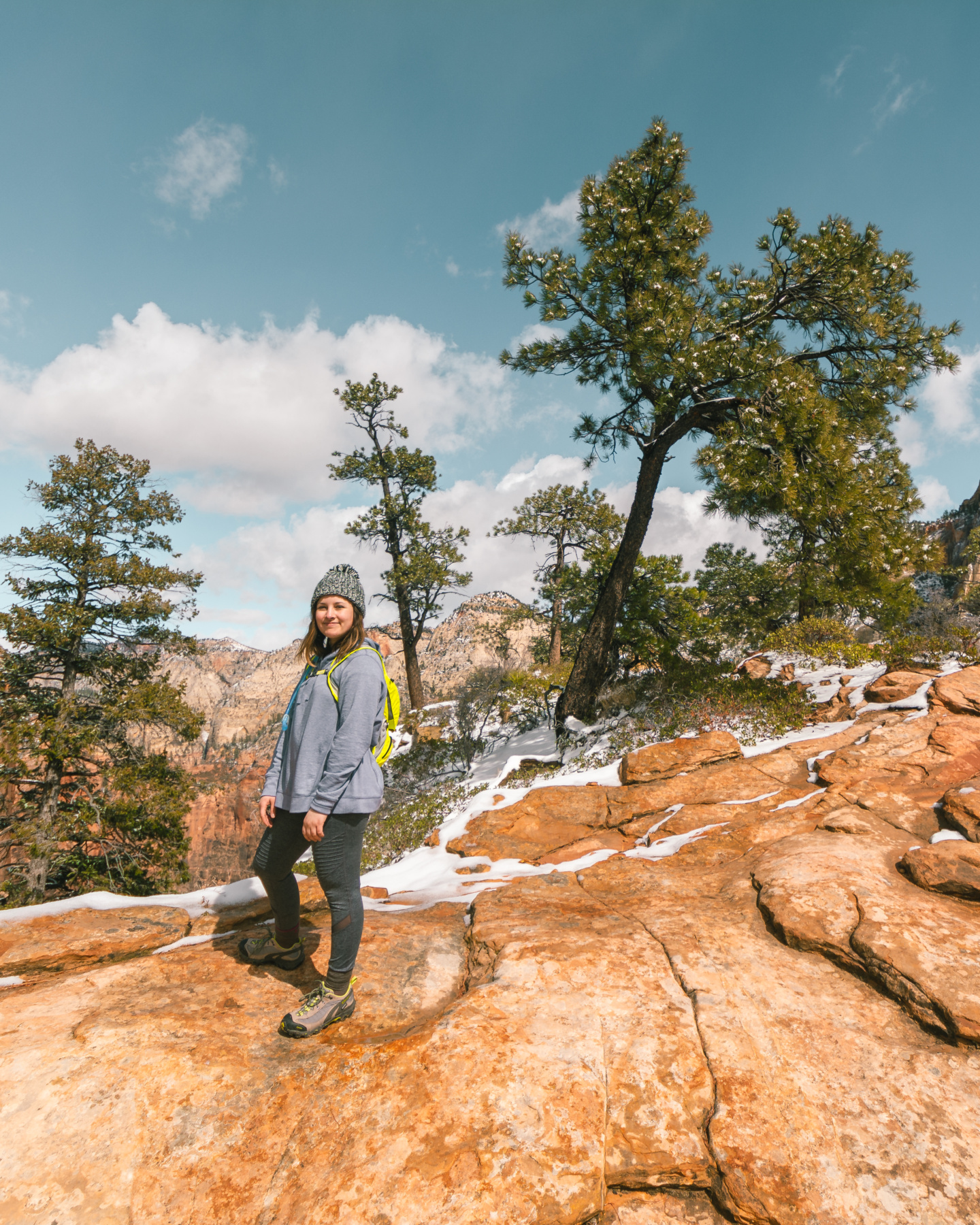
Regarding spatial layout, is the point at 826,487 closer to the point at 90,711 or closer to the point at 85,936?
the point at 85,936

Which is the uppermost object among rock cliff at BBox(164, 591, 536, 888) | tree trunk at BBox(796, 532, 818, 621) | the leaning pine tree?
the leaning pine tree

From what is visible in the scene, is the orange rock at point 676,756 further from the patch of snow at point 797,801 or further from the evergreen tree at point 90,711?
the evergreen tree at point 90,711

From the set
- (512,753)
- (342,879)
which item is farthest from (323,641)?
(512,753)

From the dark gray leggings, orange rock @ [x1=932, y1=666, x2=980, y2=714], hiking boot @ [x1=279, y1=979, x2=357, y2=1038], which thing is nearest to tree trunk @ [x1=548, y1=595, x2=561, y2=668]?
orange rock @ [x1=932, y1=666, x2=980, y2=714]

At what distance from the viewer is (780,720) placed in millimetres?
8031

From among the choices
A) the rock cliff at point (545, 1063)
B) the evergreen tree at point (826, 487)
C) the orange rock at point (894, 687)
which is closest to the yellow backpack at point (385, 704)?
the rock cliff at point (545, 1063)

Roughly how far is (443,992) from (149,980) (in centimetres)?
170

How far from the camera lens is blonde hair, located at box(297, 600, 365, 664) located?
3223 millimetres

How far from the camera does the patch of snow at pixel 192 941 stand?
12.6ft

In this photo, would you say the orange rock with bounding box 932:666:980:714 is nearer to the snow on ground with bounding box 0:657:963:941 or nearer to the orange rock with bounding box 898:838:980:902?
the snow on ground with bounding box 0:657:963:941

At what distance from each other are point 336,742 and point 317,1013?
1.33 meters

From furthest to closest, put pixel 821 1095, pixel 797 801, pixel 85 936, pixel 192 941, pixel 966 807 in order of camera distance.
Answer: pixel 797 801 → pixel 966 807 → pixel 192 941 → pixel 85 936 → pixel 821 1095

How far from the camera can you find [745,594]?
2169cm

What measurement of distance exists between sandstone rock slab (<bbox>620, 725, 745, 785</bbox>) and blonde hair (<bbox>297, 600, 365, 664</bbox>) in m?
5.04
